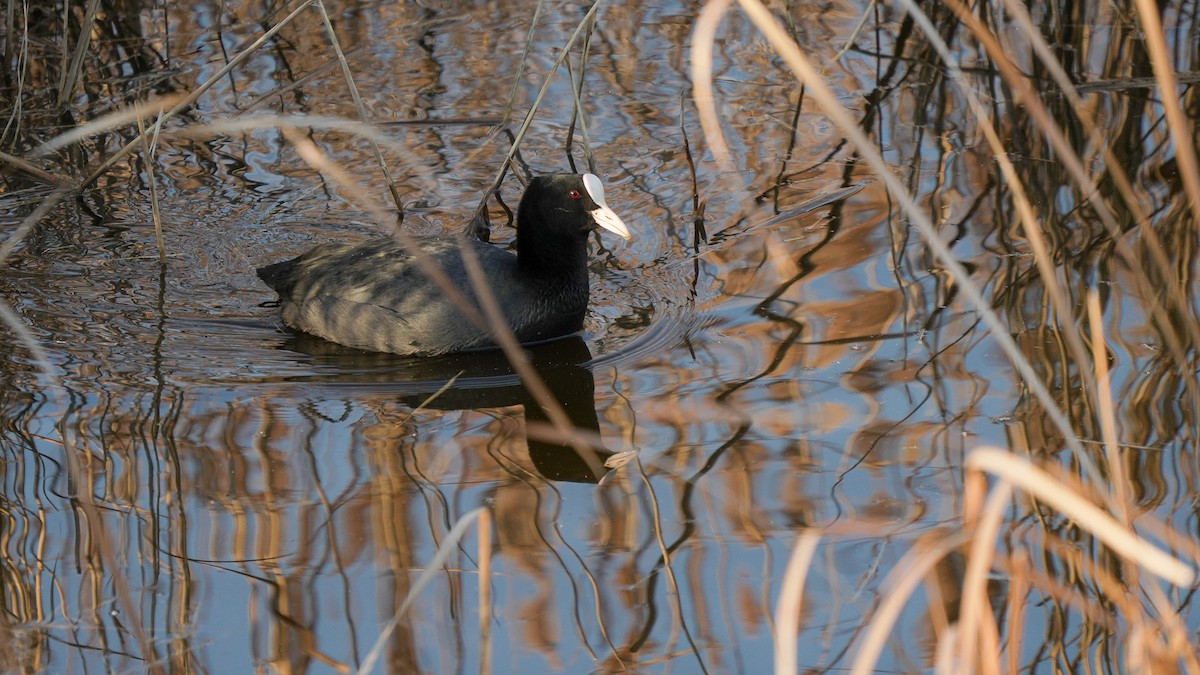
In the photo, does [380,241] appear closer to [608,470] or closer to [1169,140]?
[608,470]

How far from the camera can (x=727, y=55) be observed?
6863mm

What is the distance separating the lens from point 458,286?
436cm

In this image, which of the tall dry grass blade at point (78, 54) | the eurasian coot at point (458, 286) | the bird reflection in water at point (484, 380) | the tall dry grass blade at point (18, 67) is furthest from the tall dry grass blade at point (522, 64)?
the tall dry grass blade at point (18, 67)

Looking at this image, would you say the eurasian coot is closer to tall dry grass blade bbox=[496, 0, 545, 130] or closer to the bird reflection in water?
the bird reflection in water

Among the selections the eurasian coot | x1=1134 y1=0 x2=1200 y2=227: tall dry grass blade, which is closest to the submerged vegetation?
x1=1134 y1=0 x2=1200 y2=227: tall dry grass blade

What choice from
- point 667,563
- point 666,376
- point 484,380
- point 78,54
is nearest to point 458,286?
point 484,380

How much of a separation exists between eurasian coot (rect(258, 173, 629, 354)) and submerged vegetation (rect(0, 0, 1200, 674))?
0.12 meters

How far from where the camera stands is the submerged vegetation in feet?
8.25

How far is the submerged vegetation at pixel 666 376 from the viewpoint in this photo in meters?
2.52

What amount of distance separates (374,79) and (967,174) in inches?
113

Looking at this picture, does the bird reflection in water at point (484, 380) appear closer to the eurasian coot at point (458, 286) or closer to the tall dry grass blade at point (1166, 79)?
the eurasian coot at point (458, 286)

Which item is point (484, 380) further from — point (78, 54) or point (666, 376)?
point (78, 54)

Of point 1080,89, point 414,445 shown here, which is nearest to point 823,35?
point 1080,89

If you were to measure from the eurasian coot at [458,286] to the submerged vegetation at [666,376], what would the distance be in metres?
0.12
